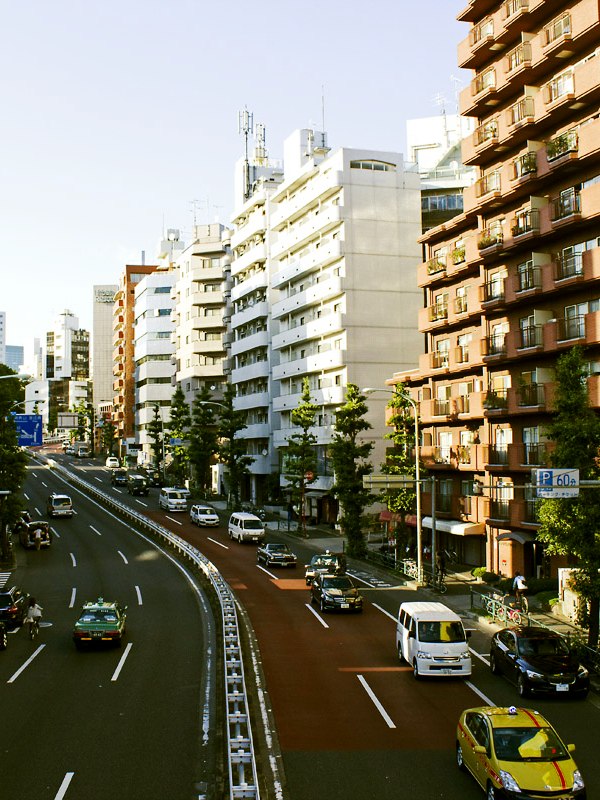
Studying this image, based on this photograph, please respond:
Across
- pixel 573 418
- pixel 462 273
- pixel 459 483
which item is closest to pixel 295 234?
pixel 462 273

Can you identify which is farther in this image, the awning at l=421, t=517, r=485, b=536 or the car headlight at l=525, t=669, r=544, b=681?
the awning at l=421, t=517, r=485, b=536

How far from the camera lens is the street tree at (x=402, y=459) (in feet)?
168

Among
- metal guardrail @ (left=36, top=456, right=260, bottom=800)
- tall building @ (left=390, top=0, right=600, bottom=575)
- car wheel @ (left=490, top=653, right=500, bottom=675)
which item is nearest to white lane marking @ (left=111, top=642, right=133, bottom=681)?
metal guardrail @ (left=36, top=456, right=260, bottom=800)

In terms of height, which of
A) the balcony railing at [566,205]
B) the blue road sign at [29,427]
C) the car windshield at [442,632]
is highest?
the balcony railing at [566,205]

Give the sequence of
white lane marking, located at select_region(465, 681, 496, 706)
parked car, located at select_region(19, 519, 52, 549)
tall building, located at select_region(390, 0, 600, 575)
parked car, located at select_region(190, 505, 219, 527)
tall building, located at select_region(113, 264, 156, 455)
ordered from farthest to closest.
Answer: tall building, located at select_region(113, 264, 156, 455) < parked car, located at select_region(190, 505, 219, 527) < parked car, located at select_region(19, 519, 52, 549) < tall building, located at select_region(390, 0, 600, 575) < white lane marking, located at select_region(465, 681, 496, 706)

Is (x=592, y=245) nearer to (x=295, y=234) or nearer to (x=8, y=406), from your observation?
(x=8, y=406)

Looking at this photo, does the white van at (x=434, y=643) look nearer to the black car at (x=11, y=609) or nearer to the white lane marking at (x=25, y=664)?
the white lane marking at (x=25, y=664)

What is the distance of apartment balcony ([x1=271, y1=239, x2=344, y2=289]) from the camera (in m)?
70.8

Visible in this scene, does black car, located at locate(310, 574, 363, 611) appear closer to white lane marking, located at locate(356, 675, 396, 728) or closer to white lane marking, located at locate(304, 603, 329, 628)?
white lane marking, located at locate(304, 603, 329, 628)

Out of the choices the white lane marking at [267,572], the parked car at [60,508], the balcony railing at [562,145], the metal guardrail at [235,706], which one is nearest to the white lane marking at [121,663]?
the metal guardrail at [235,706]

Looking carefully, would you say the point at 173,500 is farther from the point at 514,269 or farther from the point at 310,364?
the point at 514,269

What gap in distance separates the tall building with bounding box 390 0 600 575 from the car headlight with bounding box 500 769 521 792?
22006 mm

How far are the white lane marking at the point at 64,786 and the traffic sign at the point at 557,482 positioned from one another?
565 inches

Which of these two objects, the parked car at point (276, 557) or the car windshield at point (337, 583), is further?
the parked car at point (276, 557)
